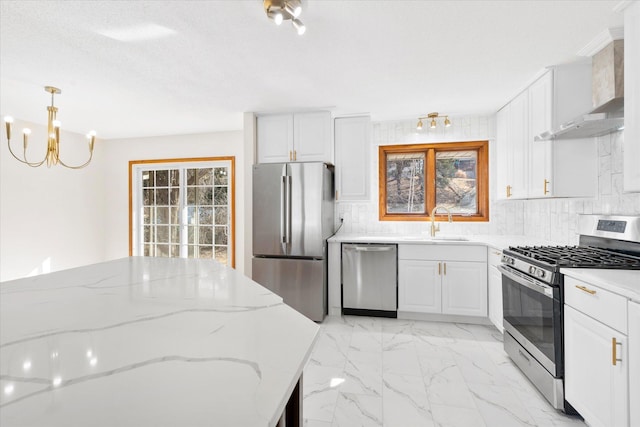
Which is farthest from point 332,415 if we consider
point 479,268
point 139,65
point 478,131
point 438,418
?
point 478,131

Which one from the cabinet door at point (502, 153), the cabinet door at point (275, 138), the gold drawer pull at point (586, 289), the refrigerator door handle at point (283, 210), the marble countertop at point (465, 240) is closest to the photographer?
the gold drawer pull at point (586, 289)

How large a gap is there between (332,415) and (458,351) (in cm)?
140

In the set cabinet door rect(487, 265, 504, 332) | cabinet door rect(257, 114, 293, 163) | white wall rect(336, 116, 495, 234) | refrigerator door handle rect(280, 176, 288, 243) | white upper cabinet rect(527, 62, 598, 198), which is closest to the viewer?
white upper cabinet rect(527, 62, 598, 198)

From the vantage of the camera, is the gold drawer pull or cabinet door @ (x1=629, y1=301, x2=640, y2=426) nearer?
cabinet door @ (x1=629, y1=301, x2=640, y2=426)

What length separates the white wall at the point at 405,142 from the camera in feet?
12.6

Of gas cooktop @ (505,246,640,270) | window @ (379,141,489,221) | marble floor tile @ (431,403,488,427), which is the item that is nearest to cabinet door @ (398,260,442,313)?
window @ (379,141,489,221)

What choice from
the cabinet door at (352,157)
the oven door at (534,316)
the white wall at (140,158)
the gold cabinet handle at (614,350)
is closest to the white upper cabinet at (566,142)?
the oven door at (534,316)

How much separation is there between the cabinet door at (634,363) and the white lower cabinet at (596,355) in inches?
0.8

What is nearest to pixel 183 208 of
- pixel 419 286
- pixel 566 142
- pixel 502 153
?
pixel 419 286

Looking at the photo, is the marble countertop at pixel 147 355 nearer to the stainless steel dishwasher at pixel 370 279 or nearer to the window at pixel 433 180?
the stainless steel dishwasher at pixel 370 279

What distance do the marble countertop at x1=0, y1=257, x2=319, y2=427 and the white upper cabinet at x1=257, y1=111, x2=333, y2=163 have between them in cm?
252

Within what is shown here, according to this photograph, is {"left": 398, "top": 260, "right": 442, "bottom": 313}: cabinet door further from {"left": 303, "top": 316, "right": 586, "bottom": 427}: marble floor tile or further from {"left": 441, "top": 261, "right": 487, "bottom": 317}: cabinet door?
{"left": 303, "top": 316, "right": 586, "bottom": 427}: marble floor tile

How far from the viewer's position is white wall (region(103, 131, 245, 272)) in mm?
4660

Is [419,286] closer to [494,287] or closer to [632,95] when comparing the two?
[494,287]
